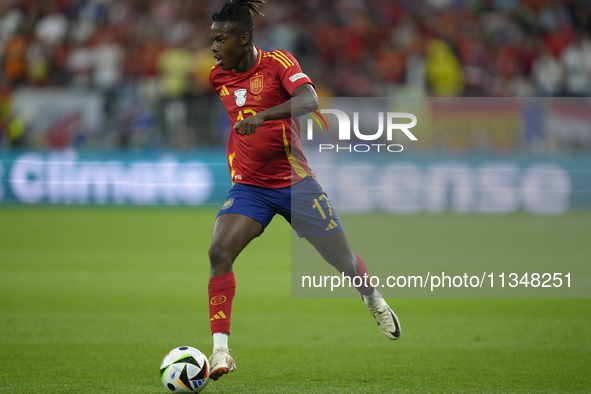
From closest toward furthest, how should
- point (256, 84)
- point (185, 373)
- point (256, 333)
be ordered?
point (185, 373) → point (256, 84) → point (256, 333)

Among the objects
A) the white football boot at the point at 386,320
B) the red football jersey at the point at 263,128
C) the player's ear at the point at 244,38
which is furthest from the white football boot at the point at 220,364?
the player's ear at the point at 244,38

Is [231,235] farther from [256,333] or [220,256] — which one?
[256,333]

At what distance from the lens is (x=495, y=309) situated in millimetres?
7512

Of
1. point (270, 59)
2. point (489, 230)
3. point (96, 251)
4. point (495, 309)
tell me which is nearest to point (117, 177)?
point (96, 251)

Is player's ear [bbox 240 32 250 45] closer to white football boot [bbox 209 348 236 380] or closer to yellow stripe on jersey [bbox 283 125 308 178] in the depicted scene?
yellow stripe on jersey [bbox 283 125 308 178]

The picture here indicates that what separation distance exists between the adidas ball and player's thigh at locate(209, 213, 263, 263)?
647mm

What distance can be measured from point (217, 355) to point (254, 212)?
38.8 inches

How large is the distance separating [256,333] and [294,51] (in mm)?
11632

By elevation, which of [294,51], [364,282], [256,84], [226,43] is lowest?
[364,282]

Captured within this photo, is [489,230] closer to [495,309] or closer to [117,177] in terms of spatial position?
[495,309]

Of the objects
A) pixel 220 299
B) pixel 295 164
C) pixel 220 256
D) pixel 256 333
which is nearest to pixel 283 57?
pixel 295 164

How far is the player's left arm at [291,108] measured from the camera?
4480 mm

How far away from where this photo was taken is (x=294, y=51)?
17.2 metres

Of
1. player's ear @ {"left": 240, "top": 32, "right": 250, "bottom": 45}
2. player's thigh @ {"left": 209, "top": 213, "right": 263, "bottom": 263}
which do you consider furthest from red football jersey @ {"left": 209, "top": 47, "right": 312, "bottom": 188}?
player's thigh @ {"left": 209, "top": 213, "right": 263, "bottom": 263}
